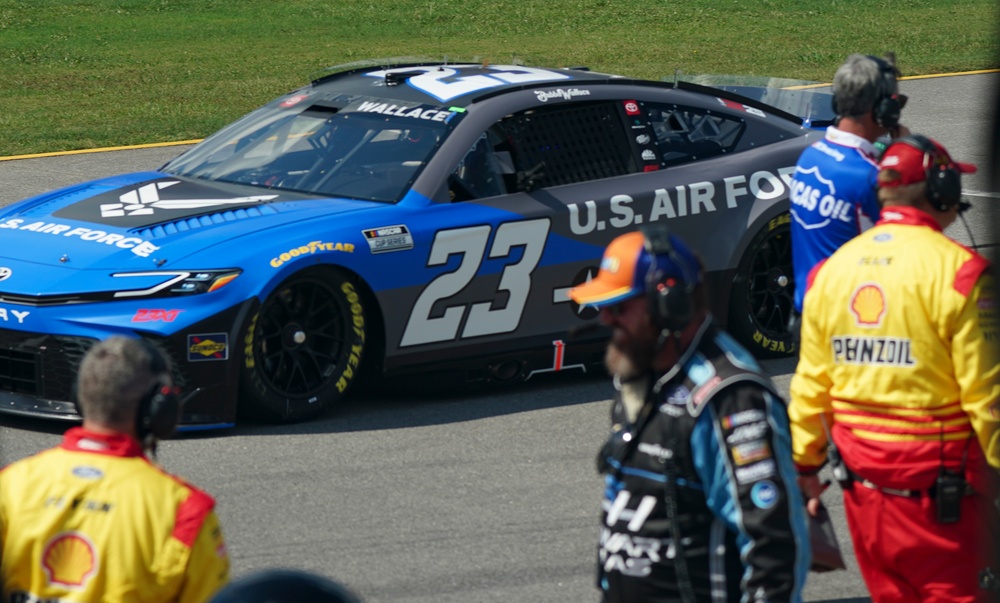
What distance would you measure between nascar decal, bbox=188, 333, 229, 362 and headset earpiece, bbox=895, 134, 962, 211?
3641mm

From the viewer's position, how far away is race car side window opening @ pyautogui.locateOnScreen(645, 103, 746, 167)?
29.3 feet

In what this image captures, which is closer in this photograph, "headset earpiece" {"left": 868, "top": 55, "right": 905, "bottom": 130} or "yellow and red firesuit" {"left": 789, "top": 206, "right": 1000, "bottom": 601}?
"yellow and red firesuit" {"left": 789, "top": 206, "right": 1000, "bottom": 601}

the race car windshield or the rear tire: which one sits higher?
the race car windshield

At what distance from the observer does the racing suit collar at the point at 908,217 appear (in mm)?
4730

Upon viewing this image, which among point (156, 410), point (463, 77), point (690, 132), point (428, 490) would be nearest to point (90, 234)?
point (428, 490)

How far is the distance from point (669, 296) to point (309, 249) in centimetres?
422

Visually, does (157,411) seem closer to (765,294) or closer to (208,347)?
(208,347)

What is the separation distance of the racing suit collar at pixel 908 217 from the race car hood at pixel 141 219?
368 cm

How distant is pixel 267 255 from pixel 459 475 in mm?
1388

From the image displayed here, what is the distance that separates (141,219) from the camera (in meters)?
7.96

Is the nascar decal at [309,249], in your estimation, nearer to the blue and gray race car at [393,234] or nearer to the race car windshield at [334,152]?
the blue and gray race car at [393,234]

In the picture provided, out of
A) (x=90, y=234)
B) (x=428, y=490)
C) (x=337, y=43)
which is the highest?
(x=90, y=234)

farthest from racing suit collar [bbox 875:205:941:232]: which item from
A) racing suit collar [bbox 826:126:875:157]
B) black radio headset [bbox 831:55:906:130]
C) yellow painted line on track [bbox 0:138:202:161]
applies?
yellow painted line on track [bbox 0:138:202:161]

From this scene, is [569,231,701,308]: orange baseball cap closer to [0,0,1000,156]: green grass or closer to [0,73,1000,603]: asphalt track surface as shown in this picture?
[0,73,1000,603]: asphalt track surface
